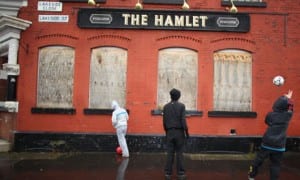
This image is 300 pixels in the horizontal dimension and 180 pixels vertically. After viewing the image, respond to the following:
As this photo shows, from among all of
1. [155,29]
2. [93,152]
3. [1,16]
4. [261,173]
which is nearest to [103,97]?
[93,152]

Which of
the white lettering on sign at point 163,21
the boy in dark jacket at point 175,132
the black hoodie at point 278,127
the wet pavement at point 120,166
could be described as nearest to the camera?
the black hoodie at point 278,127

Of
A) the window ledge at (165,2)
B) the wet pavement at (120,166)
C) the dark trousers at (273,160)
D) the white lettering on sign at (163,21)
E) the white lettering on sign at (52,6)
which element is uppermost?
the window ledge at (165,2)

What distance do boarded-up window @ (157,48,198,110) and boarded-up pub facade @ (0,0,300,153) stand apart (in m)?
0.03

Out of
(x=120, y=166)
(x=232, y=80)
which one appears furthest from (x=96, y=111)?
(x=232, y=80)

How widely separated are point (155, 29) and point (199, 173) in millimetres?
4858

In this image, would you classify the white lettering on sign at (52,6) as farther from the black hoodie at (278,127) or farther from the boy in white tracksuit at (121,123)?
the black hoodie at (278,127)

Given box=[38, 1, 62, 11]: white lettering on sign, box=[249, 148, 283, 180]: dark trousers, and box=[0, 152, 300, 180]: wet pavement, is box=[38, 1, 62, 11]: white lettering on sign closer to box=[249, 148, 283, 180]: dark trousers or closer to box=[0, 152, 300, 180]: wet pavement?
box=[0, 152, 300, 180]: wet pavement

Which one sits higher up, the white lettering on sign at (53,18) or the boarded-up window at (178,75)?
the white lettering on sign at (53,18)

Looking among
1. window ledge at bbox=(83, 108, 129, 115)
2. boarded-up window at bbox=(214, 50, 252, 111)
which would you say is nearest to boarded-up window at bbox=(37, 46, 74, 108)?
window ledge at bbox=(83, 108, 129, 115)

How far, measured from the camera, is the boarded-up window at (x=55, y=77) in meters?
12.8

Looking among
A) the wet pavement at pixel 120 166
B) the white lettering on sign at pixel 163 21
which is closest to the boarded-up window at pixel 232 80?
the white lettering on sign at pixel 163 21

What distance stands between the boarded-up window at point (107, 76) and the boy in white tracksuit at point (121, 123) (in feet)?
3.16

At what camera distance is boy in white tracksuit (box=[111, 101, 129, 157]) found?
38.3 ft

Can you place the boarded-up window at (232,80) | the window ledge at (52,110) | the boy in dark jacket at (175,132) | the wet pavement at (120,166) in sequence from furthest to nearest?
1. the boarded-up window at (232,80)
2. the window ledge at (52,110)
3. the wet pavement at (120,166)
4. the boy in dark jacket at (175,132)
